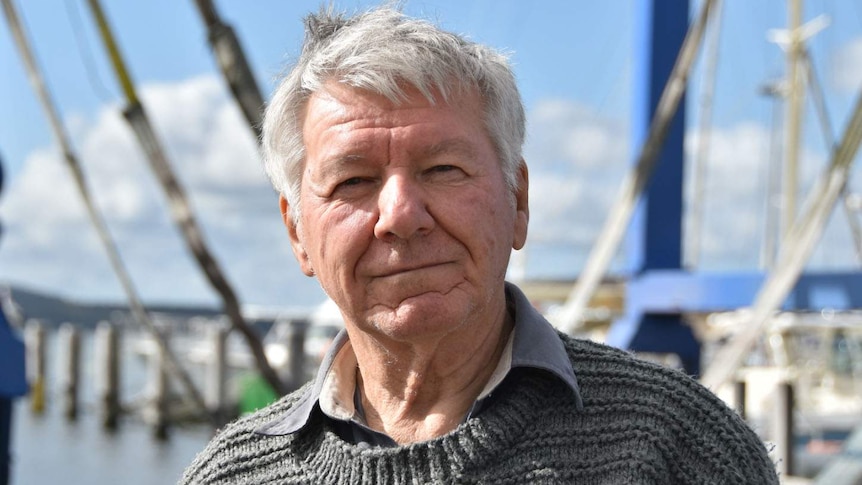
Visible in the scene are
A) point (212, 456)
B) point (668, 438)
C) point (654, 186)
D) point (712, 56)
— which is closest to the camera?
point (668, 438)

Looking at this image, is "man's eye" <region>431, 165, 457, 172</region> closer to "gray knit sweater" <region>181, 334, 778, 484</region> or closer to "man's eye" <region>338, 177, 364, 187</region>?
"man's eye" <region>338, 177, 364, 187</region>

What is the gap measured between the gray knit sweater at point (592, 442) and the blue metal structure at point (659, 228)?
2901 mm

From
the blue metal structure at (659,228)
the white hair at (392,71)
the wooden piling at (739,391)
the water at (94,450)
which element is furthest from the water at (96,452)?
the white hair at (392,71)

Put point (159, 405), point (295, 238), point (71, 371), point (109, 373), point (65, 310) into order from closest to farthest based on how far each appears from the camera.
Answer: point (295, 238)
point (159, 405)
point (109, 373)
point (71, 371)
point (65, 310)

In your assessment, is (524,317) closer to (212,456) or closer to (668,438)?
(668,438)

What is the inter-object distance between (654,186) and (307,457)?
327cm

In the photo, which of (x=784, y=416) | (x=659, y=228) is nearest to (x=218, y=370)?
(x=784, y=416)

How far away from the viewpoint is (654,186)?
4723mm

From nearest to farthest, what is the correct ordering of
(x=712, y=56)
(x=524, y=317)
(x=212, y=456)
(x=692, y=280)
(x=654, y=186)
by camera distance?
(x=524, y=317)
(x=212, y=456)
(x=692, y=280)
(x=654, y=186)
(x=712, y=56)

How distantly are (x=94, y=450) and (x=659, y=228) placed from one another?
16555 mm

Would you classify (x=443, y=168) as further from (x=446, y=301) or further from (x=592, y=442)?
(x=592, y=442)

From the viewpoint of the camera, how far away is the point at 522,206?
175cm

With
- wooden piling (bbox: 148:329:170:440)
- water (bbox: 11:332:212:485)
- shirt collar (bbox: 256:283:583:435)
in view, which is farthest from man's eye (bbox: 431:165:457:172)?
wooden piling (bbox: 148:329:170:440)

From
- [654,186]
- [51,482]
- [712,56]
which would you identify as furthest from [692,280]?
[51,482]
